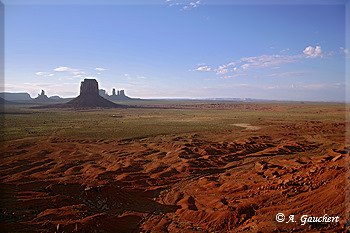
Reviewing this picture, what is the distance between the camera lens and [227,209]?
8.70 m

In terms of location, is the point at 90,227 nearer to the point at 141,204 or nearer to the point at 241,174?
the point at 141,204

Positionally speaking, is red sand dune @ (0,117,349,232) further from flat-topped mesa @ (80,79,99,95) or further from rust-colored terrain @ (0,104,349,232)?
flat-topped mesa @ (80,79,99,95)

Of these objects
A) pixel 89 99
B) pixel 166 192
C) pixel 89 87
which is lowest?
pixel 166 192

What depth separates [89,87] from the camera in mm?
118500

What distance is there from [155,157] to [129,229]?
35.6 feet

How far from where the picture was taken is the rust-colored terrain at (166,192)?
749cm

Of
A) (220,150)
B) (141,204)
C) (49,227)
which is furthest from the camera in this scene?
(220,150)

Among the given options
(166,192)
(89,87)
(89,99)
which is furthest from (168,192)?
(89,87)

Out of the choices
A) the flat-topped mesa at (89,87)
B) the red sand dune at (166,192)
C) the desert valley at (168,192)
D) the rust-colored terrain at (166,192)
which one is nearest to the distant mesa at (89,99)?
the flat-topped mesa at (89,87)

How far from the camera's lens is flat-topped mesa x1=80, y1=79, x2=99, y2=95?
117162 millimetres

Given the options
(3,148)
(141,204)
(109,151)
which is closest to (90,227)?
(141,204)

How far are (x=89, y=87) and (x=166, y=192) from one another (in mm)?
120452

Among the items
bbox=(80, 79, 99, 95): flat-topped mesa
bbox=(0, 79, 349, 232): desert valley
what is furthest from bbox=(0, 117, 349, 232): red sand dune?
bbox=(80, 79, 99, 95): flat-topped mesa

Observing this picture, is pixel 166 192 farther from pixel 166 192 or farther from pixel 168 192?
pixel 168 192
